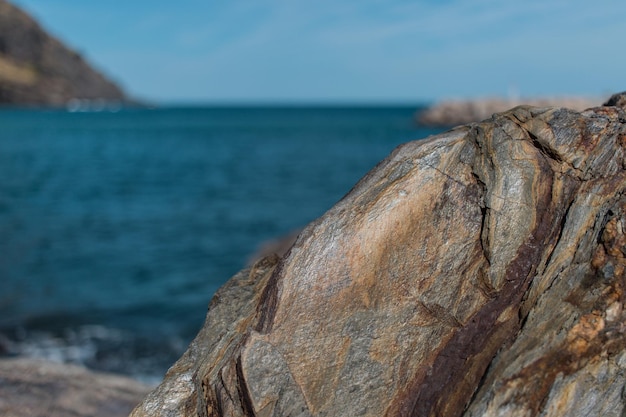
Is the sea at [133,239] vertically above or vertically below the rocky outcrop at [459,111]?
below

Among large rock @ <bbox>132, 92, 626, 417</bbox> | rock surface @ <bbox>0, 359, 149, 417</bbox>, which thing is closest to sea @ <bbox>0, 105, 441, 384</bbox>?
rock surface @ <bbox>0, 359, 149, 417</bbox>

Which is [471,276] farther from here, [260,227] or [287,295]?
[260,227]

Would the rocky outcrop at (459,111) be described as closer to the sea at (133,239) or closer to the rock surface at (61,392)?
the sea at (133,239)

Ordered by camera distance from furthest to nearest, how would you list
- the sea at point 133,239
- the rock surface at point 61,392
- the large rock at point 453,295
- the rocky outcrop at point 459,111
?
the rocky outcrop at point 459,111 → the sea at point 133,239 → the rock surface at point 61,392 → the large rock at point 453,295

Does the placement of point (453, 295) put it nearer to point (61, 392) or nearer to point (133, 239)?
point (61, 392)

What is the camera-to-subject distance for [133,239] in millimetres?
25766

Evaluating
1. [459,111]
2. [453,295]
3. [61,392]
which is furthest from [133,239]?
[459,111]

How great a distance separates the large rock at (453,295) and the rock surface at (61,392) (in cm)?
316

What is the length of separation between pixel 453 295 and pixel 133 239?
2190 cm

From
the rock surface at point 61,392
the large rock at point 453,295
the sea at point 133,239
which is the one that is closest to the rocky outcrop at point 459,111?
the sea at point 133,239

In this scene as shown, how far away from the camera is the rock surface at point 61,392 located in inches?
332

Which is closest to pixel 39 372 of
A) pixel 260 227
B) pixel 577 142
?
pixel 577 142

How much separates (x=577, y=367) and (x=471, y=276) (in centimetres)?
115

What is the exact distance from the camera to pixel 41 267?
21.0 metres
